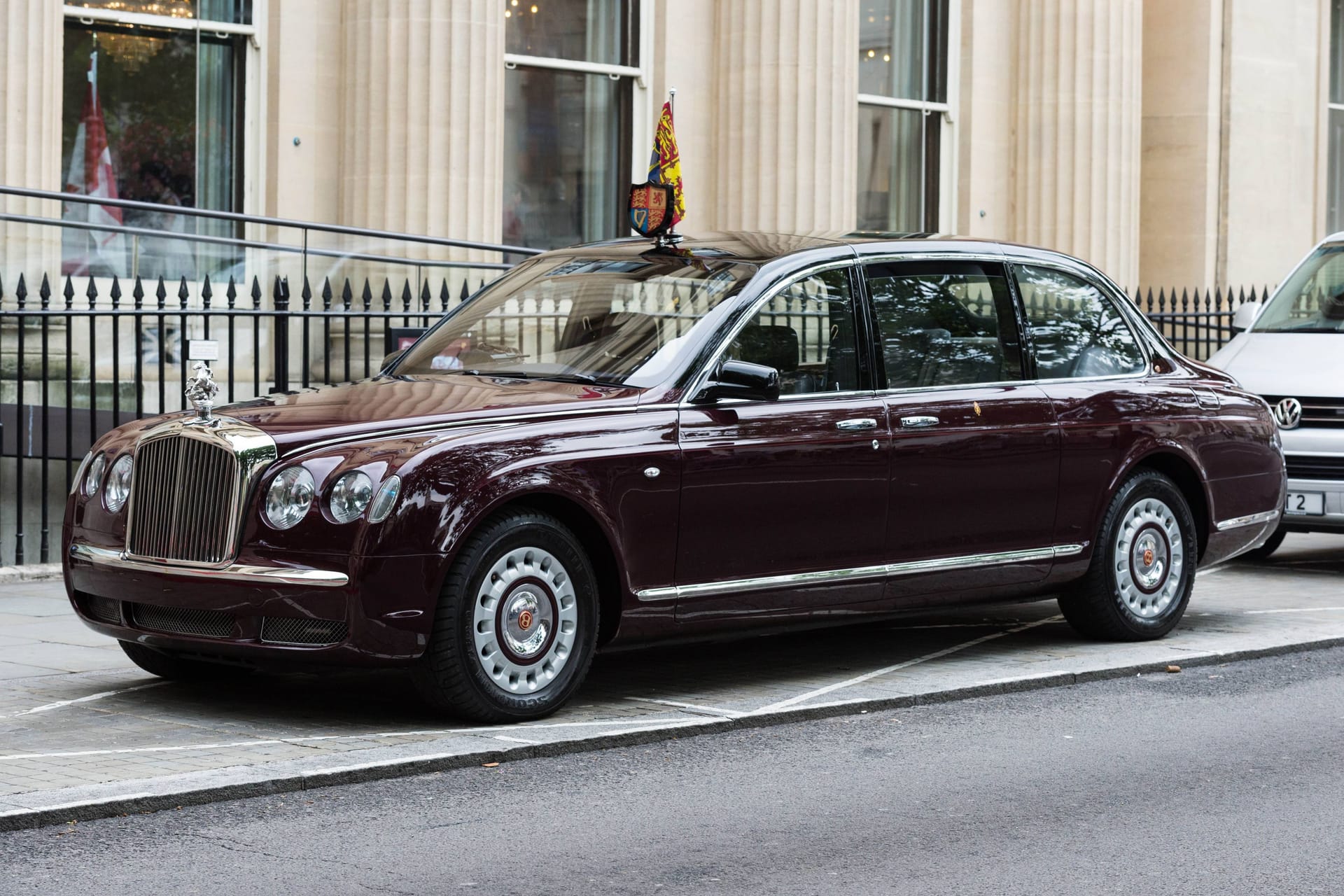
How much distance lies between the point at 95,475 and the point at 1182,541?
15.9 feet

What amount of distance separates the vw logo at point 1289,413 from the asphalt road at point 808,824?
4502 mm

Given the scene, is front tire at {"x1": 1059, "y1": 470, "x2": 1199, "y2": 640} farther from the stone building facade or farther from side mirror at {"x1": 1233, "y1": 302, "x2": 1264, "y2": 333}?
the stone building facade

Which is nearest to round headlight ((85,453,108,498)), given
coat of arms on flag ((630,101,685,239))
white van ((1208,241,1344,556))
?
coat of arms on flag ((630,101,685,239))

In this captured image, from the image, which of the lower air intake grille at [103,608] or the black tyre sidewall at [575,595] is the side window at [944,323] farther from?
the lower air intake grille at [103,608]

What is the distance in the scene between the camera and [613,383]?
732 cm

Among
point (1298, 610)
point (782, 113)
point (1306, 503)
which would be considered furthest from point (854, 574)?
point (782, 113)

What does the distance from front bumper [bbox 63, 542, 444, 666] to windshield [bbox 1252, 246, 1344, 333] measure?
775cm

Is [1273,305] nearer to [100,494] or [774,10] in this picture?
[774,10]

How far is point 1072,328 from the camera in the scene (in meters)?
8.88

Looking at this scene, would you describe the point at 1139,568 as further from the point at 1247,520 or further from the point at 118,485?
the point at 118,485

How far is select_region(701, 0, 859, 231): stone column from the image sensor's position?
57.0 ft

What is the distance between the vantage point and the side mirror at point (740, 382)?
7.28 metres

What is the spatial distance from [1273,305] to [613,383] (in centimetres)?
702

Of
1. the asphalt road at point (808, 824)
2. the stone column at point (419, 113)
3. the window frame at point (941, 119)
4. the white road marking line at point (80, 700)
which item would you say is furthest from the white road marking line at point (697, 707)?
the window frame at point (941, 119)
